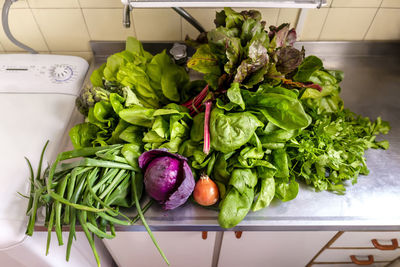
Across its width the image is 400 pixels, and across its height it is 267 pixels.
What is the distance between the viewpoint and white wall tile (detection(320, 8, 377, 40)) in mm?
985

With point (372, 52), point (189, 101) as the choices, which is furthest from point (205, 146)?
point (372, 52)

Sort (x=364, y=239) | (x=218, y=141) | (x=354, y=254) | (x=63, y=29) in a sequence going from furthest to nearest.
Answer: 1. (x=63, y=29)
2. (x=354, y=254)
3. (x=364, y=239)
4. (x=218, y=141)

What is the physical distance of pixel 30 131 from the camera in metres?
0.85

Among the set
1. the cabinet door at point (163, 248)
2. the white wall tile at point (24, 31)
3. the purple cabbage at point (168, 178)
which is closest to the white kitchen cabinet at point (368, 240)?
the cabinet door at point (163, 248)

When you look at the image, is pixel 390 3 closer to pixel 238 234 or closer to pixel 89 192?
pixel 238 234

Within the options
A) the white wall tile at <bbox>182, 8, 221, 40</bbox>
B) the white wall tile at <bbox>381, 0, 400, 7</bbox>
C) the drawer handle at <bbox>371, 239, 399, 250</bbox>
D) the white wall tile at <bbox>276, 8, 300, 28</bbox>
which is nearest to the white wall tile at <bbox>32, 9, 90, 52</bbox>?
the white wall tile at <bbox>182, 8, 221, 40</bbox>

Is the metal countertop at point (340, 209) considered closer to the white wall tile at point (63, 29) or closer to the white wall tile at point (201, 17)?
the white wall tile at point (201, 17)

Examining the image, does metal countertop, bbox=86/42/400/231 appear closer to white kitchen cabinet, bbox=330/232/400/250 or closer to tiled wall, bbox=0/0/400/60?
white kitchen cabinet, bbox=330/232/400/250

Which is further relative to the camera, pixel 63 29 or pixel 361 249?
pixel 63 29

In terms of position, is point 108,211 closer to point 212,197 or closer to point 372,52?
point 212,197

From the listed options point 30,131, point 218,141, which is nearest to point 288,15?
point 218,141

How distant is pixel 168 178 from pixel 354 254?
0.79 metres

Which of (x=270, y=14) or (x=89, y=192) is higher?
(x=270, y=14)

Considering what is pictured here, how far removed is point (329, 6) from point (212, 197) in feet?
2.78
